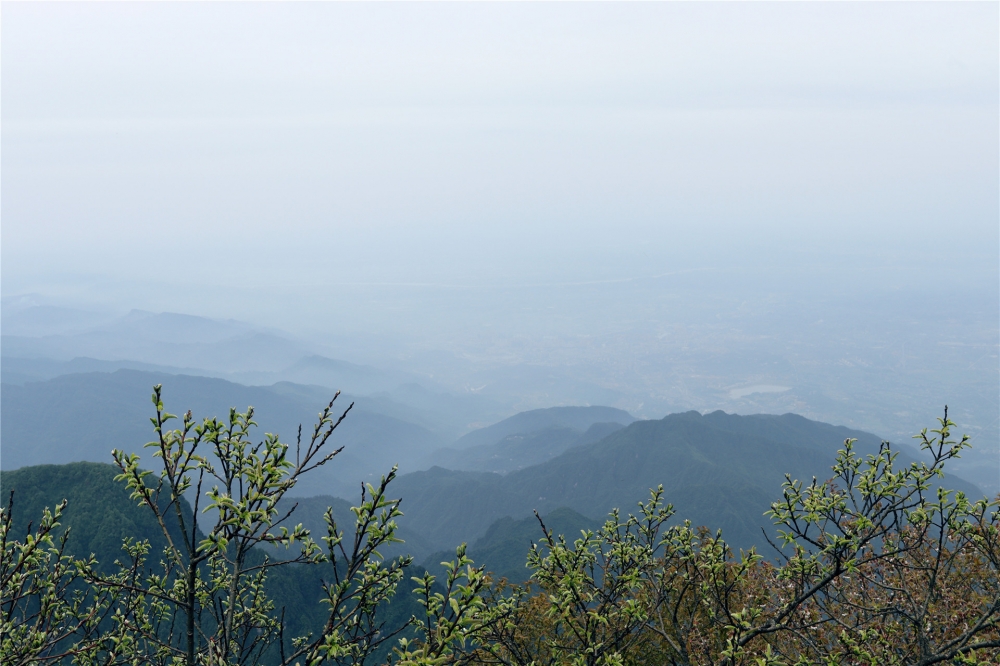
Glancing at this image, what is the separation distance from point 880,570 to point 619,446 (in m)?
147

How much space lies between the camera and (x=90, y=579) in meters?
6.95

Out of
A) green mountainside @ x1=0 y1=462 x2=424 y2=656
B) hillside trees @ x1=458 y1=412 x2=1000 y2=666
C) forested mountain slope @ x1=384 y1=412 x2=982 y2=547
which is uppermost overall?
hillside trees @ x1=458 y1=412 x2=1000 y2=666

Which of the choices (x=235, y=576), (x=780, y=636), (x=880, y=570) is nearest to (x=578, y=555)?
(x=235, y=576)

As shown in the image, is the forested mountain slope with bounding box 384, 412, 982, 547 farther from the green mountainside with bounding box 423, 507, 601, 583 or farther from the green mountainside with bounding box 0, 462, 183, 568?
the green mountainside with bounding box 0, 462, 183, 568

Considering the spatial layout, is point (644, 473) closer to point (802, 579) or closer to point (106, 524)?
point (106, 524)

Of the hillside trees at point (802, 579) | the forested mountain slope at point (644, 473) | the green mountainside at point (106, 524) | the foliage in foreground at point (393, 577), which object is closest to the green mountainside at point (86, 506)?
the green mountainside at point (106, 524)

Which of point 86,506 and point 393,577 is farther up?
point 393,577

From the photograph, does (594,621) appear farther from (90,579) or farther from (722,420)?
(722,420)

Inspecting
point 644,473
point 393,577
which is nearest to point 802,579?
point 393,577

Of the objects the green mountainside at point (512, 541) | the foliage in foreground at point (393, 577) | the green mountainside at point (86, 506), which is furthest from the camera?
the green mountainside at point (512, 541)

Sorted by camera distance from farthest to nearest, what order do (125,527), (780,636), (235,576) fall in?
(125,527)
(780,636)
(235,576)

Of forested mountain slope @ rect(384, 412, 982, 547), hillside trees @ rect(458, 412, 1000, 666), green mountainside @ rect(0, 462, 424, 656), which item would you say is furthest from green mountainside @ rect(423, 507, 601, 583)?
hillside trees @ rect(458, 412, 1000, 666)

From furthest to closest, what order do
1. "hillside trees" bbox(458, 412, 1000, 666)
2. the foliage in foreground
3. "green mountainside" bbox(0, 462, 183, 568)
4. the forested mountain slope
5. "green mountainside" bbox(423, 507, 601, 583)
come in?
the forested mountain slope < "green mountainside" bbox(423, 507, 601, 583) < "green mountainside" bbox(0, 462, 183, 568) < "hillside trees" bbox(458, 412, 1000, 666) < the foliage in foreground

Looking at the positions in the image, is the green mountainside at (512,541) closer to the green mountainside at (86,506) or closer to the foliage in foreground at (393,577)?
the green mountainside at (86,506)
